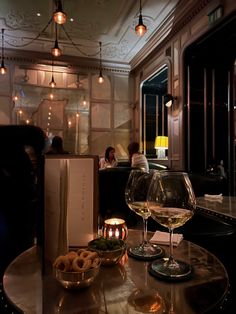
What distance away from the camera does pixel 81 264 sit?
643 mm

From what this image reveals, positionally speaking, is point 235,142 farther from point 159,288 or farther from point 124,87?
point 159,288

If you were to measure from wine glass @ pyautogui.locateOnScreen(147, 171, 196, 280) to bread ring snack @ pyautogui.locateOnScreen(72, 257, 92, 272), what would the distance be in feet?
0.63

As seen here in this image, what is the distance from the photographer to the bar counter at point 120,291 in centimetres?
56

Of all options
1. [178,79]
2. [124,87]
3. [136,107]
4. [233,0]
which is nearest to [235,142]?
[178,79]

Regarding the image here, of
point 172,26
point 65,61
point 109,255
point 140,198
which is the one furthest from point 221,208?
point 65,61

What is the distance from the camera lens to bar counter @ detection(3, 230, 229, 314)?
22.1 inches

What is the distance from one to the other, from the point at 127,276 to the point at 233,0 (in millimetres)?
3772

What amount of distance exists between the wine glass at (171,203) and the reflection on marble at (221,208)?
0.81m

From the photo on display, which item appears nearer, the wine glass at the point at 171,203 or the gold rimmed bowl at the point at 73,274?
the gold rimmed bowl at the point at 73,274

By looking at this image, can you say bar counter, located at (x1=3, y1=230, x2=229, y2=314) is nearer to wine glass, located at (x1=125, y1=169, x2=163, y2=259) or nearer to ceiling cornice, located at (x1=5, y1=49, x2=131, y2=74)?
wine glass, located at (x1=125, y1=169, x2=163, y2=259)

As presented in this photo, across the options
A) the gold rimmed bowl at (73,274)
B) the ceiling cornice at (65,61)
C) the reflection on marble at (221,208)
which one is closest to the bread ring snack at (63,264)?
the gold rimmed bowl at (73,274)

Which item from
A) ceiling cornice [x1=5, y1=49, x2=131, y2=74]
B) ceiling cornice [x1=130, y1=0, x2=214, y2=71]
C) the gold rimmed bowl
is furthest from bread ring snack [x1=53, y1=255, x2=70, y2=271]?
ceiling cornice [x1=5, y1=49, x2=131, y2=74]

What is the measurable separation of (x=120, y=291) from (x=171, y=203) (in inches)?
10.2

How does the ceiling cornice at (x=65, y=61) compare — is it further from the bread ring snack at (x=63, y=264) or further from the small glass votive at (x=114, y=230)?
the bread ring snack at (x=63, y=264)
